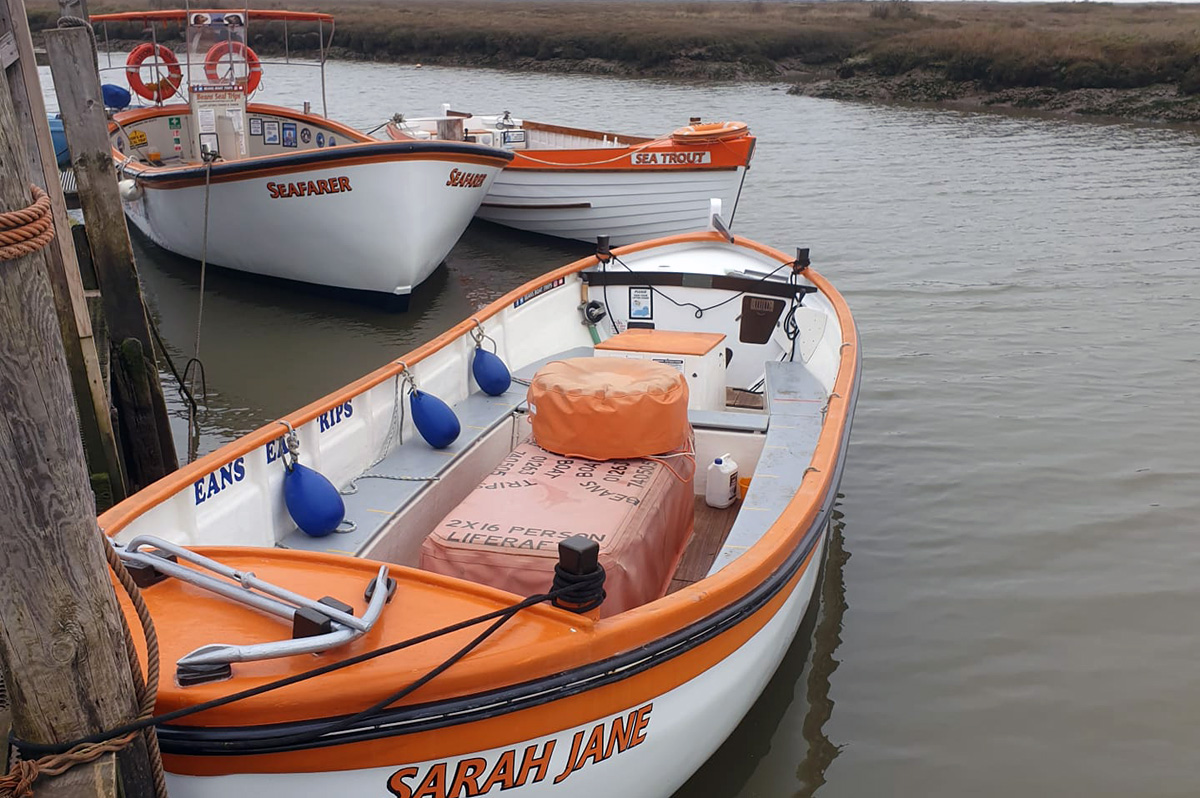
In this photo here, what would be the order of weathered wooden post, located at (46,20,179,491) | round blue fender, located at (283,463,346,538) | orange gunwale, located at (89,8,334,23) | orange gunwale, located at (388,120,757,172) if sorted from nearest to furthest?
round blue fender, located at (283,463,346,538)
weathered wooden post, located at (46,20,179,491)
orange gunwale, located at (89,8,334,23)
orange gunwale, located at (388,120,757,172)

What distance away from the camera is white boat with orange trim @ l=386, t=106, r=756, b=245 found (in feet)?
42.1

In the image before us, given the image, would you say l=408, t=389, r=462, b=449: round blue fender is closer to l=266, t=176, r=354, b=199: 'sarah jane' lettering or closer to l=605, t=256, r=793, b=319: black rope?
l=605, t=256, r=793, b=319: black rope

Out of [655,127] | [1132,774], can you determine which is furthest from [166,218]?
[655,127]

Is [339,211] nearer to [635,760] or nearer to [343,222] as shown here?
[343,222]

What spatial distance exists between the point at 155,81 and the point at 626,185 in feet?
22.8

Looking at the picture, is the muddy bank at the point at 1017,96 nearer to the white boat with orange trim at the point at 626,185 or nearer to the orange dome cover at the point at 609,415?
the white boat with orange trim at the point at 626,185

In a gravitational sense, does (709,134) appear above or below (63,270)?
below

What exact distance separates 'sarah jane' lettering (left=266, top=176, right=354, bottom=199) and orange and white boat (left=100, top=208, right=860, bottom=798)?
4.23m

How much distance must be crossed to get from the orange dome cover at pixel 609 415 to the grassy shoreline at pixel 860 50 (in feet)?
89.7

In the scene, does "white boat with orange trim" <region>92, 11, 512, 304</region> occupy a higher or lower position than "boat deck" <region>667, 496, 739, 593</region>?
higher

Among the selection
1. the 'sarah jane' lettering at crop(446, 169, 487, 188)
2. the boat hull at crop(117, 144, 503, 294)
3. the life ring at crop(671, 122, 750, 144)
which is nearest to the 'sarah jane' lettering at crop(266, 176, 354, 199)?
the boat hull at crop(117, 144, 503, 294)

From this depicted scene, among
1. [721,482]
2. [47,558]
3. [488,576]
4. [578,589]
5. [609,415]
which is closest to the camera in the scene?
[47,558]

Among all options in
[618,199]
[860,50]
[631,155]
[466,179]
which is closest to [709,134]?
[631,155]

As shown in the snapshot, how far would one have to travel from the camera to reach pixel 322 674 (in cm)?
269
